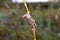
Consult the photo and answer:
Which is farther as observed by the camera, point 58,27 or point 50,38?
point 58,27

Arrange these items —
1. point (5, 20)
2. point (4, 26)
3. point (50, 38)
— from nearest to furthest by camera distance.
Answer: point (50, 38), point (4, 26), point (5, 20)

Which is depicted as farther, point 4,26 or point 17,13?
point 4,26

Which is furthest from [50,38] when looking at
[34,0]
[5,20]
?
[34,0]

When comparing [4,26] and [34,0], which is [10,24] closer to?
[4,26]

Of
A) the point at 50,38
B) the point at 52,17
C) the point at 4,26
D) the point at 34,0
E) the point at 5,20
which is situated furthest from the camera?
the point at 34,0

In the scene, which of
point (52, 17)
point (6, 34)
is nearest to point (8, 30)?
point (6, 34)

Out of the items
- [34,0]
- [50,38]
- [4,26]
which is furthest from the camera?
[34,0]

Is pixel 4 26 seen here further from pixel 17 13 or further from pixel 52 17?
pixel 52 17

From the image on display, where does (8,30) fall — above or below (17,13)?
below

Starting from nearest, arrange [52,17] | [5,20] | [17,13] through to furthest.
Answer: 1. [17,13]
2. [5,20]
3. [52,17]
